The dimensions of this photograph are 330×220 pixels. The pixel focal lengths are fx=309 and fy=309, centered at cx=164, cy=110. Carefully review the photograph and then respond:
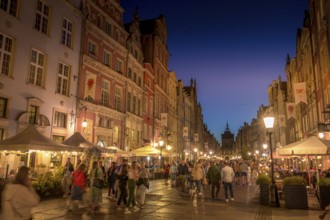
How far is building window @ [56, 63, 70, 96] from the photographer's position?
75.9 ft

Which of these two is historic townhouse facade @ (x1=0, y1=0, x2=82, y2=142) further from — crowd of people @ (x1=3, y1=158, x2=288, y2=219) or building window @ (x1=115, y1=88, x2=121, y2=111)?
building window @ (x1=115, y1=88, x2=121, y2=111)

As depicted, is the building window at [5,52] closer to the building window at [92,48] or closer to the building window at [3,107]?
the building window at [3,107]

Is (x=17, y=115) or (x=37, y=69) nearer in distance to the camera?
(x=17, y=115)

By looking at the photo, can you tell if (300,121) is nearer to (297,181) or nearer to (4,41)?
(297,181)

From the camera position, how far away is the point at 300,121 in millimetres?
40156

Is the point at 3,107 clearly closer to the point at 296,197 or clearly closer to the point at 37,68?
the point at 37,68

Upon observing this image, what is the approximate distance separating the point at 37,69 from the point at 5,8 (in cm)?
425

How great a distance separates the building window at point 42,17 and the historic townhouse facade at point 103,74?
162 inches

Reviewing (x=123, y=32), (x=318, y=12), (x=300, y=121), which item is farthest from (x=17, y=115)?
(x=300, y=121)

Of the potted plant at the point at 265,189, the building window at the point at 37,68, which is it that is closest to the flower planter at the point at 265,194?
the potted plant at the point at 265,189

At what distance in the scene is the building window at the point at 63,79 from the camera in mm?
23125

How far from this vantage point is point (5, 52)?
18.5 meters

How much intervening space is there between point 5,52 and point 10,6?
2.97 meters

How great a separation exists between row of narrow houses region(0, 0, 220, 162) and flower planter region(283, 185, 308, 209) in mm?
15370
